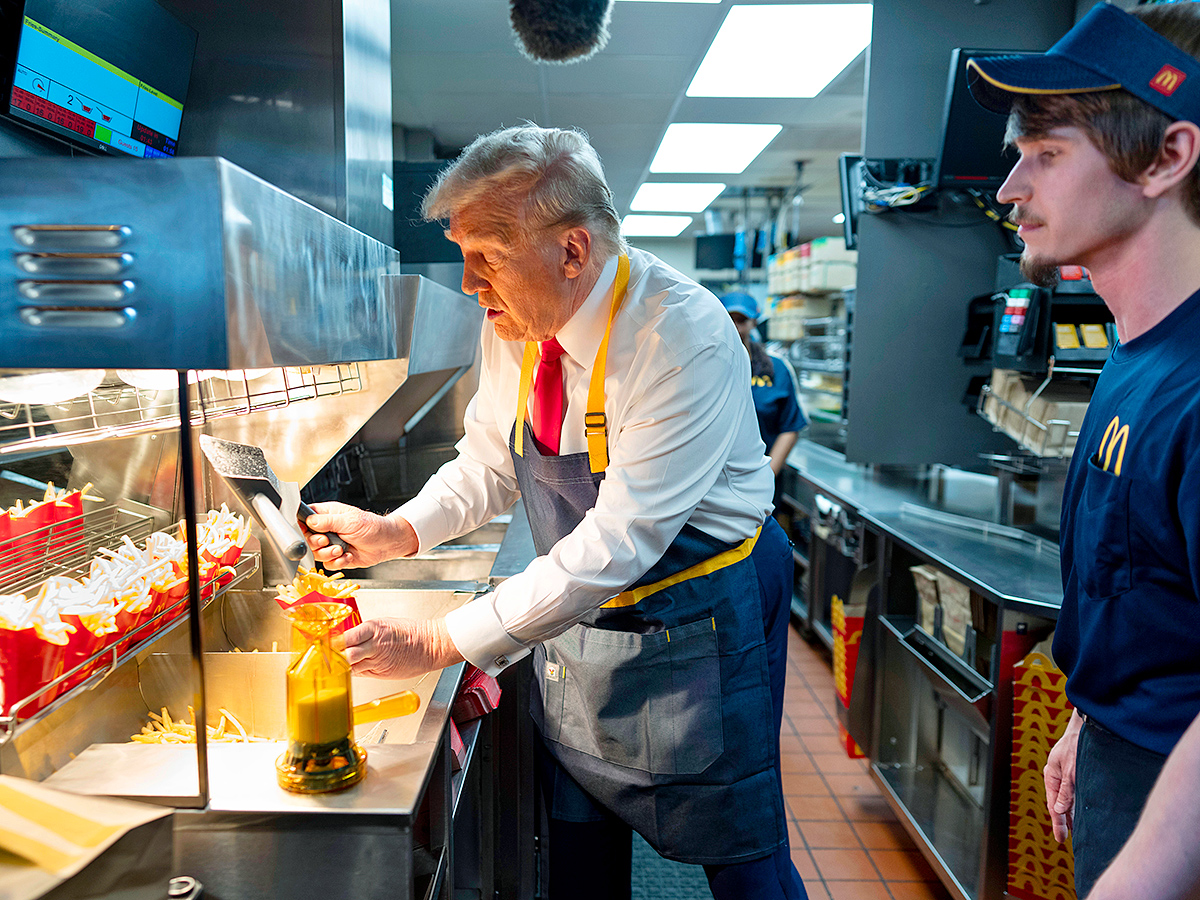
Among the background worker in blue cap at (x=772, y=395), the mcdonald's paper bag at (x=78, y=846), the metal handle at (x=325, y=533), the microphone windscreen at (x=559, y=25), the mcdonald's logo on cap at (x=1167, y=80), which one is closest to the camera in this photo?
the mcdonald's paper bag at (x=78, y=846)

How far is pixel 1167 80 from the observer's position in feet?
3.10

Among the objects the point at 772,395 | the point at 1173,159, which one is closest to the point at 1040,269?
the point at 1173,159

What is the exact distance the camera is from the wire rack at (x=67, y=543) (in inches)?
39.9

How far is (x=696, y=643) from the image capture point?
1.46 meters

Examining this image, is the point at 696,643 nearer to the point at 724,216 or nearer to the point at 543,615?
the point at 543,615

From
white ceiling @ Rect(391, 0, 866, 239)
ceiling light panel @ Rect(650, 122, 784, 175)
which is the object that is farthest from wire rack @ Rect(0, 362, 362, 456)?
ceiling light panel @ Rect(650, 122, 784, 175)

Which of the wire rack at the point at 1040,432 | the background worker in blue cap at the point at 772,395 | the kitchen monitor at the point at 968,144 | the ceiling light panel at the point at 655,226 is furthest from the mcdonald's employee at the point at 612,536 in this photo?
the ceiling light panel at the point at 655,226

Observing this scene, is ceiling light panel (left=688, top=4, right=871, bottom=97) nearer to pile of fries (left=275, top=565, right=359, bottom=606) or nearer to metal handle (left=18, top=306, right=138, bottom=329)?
pile of fries (left=275, top=565, right=359, bottom=606)

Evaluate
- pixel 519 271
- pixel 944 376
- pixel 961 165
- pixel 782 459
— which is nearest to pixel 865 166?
pixel 961 165

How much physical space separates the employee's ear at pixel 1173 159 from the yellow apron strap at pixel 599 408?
2.65ft

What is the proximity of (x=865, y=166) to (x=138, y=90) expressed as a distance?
9.34 feet

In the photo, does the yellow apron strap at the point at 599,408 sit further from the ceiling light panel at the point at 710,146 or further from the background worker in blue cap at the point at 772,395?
the ceiling light panel at the point at 710,146

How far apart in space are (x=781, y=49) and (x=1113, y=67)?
3.38 metres

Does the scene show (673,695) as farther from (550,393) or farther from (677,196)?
(677,196)
